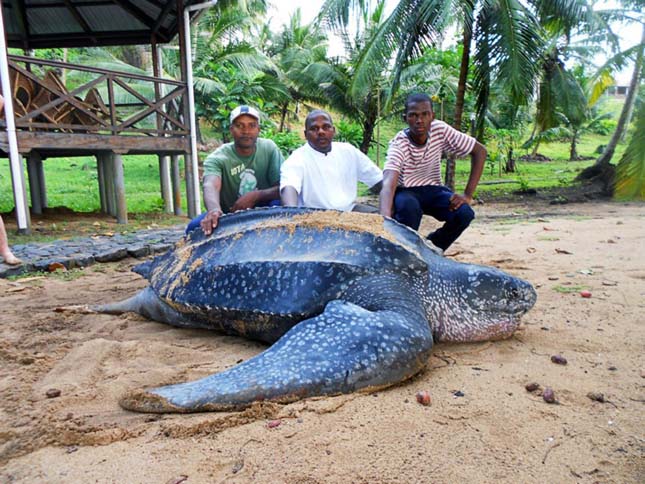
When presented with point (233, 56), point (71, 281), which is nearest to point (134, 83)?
point (233, 56)

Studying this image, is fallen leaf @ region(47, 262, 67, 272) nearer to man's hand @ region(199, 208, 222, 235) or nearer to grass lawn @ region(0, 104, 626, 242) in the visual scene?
grass lawn @ region(0, 104, 626, 242)

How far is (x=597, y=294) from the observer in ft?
9.13

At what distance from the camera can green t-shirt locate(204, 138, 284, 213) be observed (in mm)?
3270

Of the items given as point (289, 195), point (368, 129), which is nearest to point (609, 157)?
point (368, 129)

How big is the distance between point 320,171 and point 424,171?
0.79 metres

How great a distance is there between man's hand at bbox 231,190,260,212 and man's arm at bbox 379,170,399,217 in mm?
845

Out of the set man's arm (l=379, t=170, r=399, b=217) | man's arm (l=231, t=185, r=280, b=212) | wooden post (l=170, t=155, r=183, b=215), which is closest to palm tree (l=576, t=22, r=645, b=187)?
wooden post (l=170, t=155, r=183, b=215)

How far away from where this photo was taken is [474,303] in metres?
2.16

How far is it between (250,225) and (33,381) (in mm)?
1155

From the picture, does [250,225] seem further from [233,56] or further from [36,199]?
[233,56]

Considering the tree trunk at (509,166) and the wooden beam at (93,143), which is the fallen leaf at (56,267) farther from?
the tree trunk at (509,166)

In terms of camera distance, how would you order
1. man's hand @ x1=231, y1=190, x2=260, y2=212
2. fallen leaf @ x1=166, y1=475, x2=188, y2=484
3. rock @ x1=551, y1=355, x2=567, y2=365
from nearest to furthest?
fallen leaf @ x1=166, y1=475, x2=188, y2=484 < rock @ x1=551, y1=355, x2=567, y2=365 < man's hand @ x1=231, y1=190, x2=260, y2=212

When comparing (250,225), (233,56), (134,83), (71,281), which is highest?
(233,56)

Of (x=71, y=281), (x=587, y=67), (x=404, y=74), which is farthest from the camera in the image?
(x=587, y=67)
